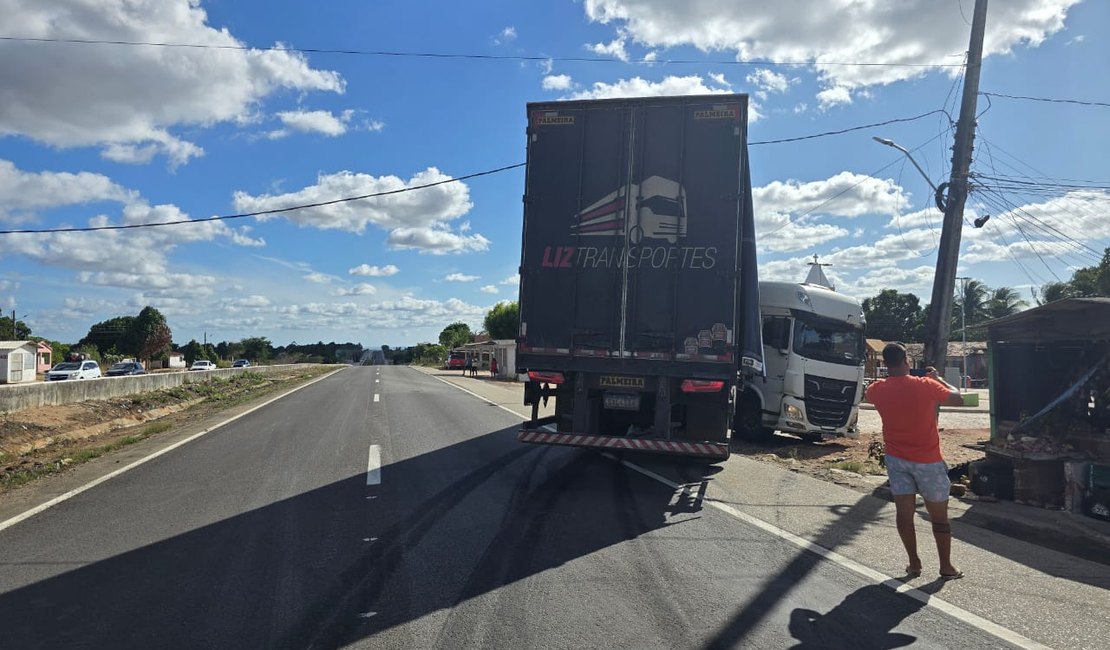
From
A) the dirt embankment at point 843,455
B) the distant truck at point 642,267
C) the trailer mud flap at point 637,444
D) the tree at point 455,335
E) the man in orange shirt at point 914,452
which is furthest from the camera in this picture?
the tree at point 455,335

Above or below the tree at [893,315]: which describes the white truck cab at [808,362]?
below

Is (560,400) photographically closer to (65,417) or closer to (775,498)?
(775,498)

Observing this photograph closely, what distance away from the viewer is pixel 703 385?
8531mm

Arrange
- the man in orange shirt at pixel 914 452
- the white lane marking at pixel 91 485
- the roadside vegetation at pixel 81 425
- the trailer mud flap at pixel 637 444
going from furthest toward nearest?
1. the roadside vegetation at pixel 81 425
2. the trailer mud flap at pixel 637 444
3. the white lane marking at pixel 91 485
4. the man in orange shirt at pixel 914 452

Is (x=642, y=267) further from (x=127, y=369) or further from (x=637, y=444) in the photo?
(x=127, y=369)

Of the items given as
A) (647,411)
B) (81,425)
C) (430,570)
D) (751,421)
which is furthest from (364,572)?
(81,425)

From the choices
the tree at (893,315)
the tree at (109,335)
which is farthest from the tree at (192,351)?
the tree at (893,315)

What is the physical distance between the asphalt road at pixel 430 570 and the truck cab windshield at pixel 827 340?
5184mm

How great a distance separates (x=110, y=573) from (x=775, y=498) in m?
6.53

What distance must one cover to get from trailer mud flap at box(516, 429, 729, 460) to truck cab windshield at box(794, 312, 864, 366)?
5.35 m

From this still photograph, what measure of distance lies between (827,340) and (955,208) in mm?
3204

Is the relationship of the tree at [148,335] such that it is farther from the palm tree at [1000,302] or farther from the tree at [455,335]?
the palm tree at [1000,302]

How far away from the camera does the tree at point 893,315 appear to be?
3342 inches

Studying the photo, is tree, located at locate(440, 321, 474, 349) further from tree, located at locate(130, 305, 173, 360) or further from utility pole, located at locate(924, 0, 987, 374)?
utility pole, located at locate(924, 0, 987, 374)
